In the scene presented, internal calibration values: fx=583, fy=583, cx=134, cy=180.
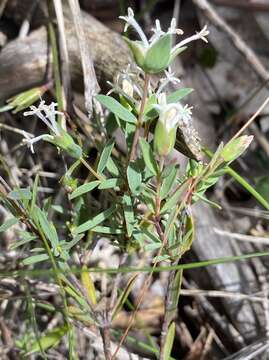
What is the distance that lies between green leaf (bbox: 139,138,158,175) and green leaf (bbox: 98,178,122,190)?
123 millimetres

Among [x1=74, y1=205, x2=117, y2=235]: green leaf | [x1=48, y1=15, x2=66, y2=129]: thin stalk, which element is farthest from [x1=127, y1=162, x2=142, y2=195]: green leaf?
[x1=48, y1=15, x2=66, y2=129]: thin stalk

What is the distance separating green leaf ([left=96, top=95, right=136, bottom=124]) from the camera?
3.56 ft

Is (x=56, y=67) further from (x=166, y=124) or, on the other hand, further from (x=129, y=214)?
(x=166, y=124)

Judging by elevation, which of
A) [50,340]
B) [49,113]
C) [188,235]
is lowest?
[50,340]

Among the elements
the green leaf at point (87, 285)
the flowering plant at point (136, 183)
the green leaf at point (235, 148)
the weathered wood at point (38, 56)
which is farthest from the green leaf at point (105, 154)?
the weathered wood at point (38, 56)

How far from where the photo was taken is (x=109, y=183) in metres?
1.15

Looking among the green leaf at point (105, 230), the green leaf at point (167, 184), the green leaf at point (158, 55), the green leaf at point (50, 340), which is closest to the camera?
the green leaf at point (158, 55)

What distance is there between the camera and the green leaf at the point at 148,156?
1.03 m

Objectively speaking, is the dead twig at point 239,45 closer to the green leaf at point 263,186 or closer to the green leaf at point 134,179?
the green leaf at point 263,186

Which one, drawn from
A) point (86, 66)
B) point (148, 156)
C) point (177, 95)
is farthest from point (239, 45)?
point (148, 156)

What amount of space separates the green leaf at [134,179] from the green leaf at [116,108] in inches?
3.5

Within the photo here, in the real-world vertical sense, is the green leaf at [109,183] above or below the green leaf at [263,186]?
above

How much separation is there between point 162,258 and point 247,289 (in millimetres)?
620

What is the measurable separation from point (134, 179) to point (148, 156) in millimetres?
72
